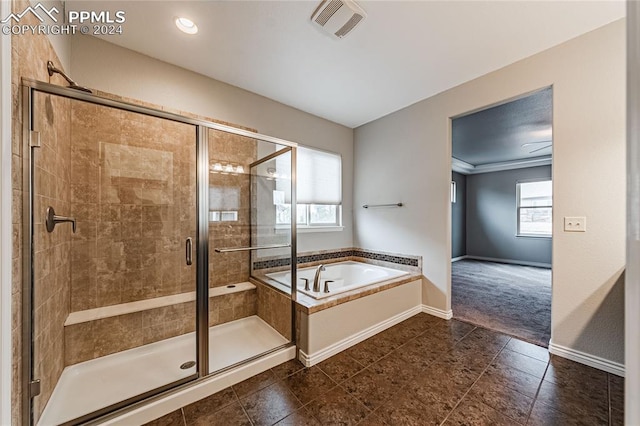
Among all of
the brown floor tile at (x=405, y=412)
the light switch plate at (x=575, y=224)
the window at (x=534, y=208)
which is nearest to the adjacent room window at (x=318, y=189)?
the brown floor tile at (x=405, y=412)

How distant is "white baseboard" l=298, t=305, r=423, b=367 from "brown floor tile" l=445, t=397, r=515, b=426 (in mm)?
889

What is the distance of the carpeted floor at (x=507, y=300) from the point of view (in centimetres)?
245

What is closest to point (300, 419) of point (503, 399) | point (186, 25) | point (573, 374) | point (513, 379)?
point (503, 399)

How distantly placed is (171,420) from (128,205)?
1.63 meters

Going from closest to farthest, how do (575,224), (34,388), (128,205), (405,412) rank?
(34,388), (405,412), (575,224), (128,205)

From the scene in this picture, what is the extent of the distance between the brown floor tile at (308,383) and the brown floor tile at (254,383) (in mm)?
121

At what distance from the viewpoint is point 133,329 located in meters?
1.98

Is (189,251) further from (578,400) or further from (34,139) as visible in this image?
(578,400)

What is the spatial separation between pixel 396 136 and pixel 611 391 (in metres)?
2.87

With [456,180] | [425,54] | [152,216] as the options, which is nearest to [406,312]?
[425,54]

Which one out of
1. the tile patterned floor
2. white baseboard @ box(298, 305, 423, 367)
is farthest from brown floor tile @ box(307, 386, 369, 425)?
white baseboard @ box(298, 305, 423, 367)

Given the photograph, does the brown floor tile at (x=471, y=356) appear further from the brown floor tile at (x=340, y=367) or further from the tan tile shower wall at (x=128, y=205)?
the tan tile shower wall at (x=128, y=205)

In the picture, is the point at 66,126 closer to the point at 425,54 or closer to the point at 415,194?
the point at 425,54

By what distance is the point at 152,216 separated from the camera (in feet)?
7.07
